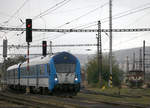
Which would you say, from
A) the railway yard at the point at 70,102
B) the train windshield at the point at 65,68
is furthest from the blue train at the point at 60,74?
the railway yard at the point at 70,102

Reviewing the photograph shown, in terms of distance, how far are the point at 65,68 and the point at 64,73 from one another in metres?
0.51

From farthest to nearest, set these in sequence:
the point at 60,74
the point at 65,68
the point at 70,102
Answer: the point at 65,68, the point at 60,74, the point at 70,102

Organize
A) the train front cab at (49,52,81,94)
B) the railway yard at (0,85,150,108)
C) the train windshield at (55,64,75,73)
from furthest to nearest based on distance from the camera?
the train windshield at (55,64,75,73), the train front cab at (49,52,81,94), the railway yard at (0,85,150,108)

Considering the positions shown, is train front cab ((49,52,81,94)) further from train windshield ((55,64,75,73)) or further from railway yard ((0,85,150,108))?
railway yard ((0,85,150,108))

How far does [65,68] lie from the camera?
1002 inches

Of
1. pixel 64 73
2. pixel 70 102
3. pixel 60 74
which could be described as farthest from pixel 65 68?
pixel 70 102

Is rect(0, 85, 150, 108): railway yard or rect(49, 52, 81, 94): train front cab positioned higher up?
rect(49, 52, 81, 94): train front cab

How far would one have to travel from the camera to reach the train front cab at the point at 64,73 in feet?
81.7

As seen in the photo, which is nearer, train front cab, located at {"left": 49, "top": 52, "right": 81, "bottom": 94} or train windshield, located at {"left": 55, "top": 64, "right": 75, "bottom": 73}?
train front cab, located at {"left": 49, "top": 52, "right": 81, "bottom": 94}

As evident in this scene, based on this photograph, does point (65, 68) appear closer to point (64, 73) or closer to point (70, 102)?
point (64, 73)

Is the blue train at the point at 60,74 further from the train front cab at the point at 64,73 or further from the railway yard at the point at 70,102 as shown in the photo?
the railway yard at the point at 70,102

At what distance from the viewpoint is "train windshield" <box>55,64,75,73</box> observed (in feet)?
82.7

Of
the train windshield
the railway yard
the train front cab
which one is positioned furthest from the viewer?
the train windshield

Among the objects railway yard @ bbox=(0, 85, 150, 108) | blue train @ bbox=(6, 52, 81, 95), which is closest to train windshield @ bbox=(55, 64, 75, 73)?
blue train @ bbox=(6, 52, 81, 95)
